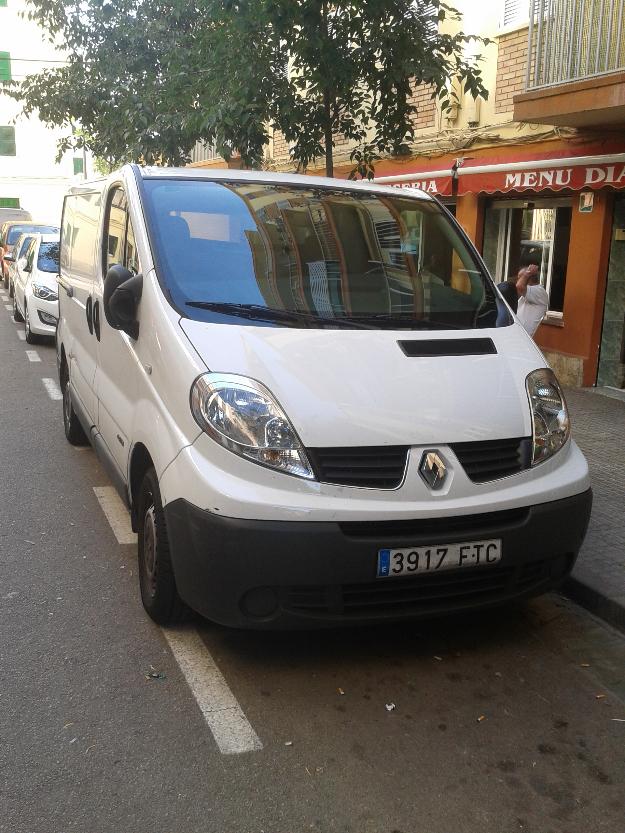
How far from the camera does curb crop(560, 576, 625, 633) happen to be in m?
4.27

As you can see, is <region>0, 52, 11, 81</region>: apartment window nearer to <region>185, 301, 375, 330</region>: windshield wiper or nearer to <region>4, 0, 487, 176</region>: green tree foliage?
<region>4, 0, 487, 176</region>: green tree foliage

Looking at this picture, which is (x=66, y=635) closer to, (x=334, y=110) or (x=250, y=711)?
(x=250, y=711)

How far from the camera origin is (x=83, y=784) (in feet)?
9.43

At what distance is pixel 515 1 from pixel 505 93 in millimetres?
1177

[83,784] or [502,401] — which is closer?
[83,784]

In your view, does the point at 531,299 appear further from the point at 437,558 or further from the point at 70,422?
the point at 437,558

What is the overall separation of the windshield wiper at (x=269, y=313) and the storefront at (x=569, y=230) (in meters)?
6.53

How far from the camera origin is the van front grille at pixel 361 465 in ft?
10.9

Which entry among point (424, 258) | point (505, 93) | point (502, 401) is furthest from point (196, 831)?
point (505, 93)

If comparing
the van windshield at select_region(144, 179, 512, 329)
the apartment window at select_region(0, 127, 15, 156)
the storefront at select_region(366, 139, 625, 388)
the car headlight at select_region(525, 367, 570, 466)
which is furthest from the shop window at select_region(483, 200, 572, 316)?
the apartment window at select_region(0, 127, 15, 156)

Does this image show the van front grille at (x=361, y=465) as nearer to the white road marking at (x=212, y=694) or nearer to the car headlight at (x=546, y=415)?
the car headlight at (x=546, y=415)

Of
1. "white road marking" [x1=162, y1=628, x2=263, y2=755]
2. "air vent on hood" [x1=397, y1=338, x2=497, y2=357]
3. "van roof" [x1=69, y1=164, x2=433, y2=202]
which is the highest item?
"van roof" [x1=69, y1=164, x2=433, y2=202]

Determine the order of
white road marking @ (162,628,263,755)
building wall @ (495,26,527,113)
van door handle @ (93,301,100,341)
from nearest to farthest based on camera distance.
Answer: white road marking @ (162,628,263,755) < van door handle @ (93,301,100,341) < building wall @ (495,26,527,113)

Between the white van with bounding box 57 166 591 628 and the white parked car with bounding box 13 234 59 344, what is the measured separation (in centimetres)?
929
